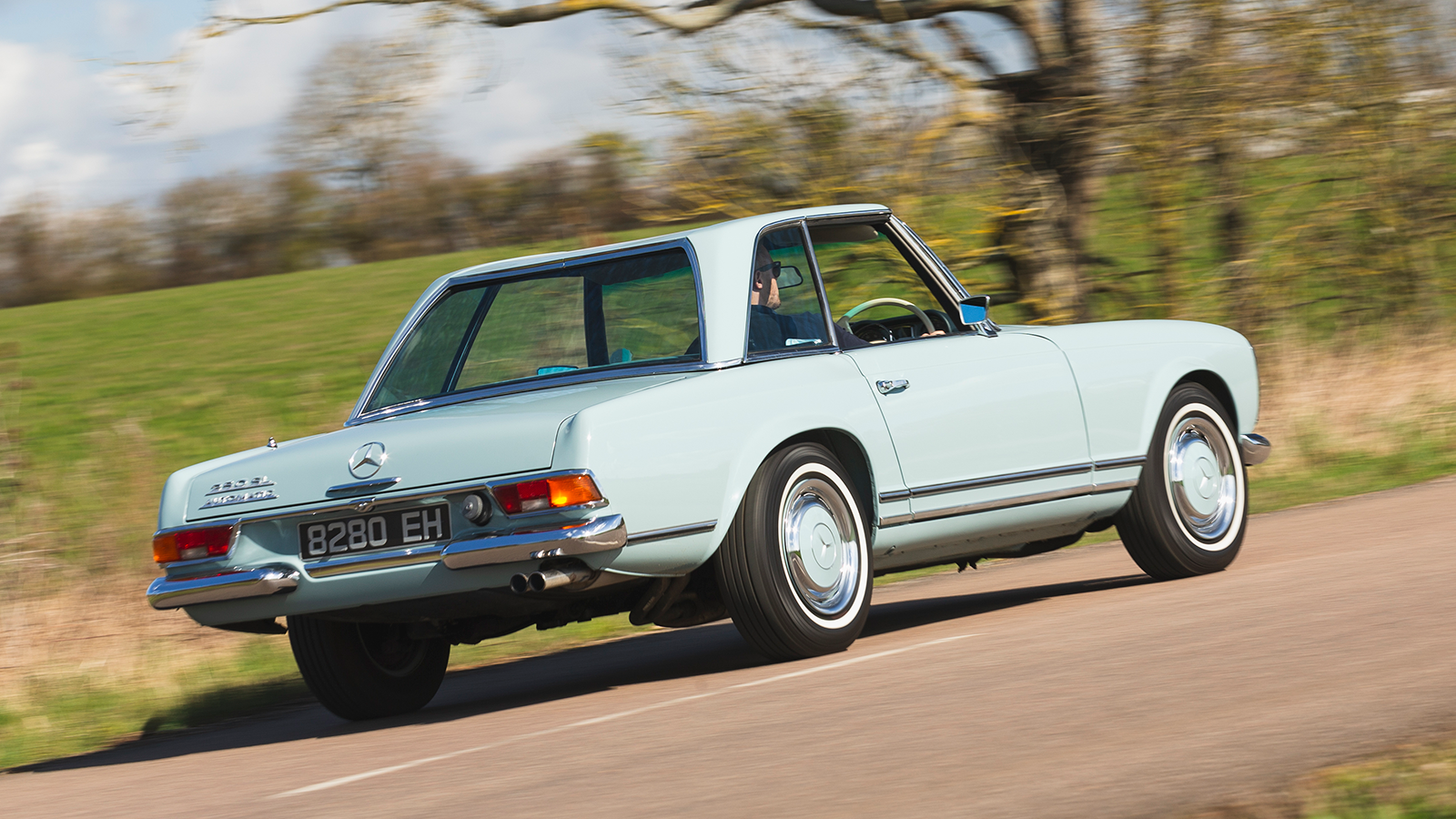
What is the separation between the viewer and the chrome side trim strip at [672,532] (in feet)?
18.4

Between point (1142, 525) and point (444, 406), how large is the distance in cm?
337

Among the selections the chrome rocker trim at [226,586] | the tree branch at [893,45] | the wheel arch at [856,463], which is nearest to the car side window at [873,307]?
the wheel arch at [856,463]

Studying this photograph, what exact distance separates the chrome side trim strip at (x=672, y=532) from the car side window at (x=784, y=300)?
0.95 m

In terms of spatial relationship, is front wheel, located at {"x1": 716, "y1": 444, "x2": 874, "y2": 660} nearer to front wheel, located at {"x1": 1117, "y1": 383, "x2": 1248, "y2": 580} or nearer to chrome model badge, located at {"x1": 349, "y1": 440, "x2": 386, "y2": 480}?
chrome model badge, located at {"x1": 349, "y1": 440, "x2": 386, "y2": 480}

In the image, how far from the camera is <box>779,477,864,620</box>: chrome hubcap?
6.21m

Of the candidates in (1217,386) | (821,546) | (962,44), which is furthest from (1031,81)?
(821,546)

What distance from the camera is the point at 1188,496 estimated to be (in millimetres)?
7953

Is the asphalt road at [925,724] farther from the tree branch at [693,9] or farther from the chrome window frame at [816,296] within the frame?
the tree branch at [693,9]

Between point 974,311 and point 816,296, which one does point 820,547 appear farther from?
point 974,311

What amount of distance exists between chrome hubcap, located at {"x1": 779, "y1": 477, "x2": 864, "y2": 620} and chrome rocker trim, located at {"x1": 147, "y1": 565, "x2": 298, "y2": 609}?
1823 millimetres

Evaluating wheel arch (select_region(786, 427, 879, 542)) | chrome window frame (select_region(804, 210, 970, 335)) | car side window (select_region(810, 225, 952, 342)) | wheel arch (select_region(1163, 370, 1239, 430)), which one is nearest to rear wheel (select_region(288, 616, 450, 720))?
wheel arch (select_region(786, 427, 879, 542))

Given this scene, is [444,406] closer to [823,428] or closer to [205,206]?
[823,428]

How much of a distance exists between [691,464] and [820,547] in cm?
78

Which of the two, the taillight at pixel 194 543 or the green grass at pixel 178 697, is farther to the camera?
the green grass at pixel 178 697
